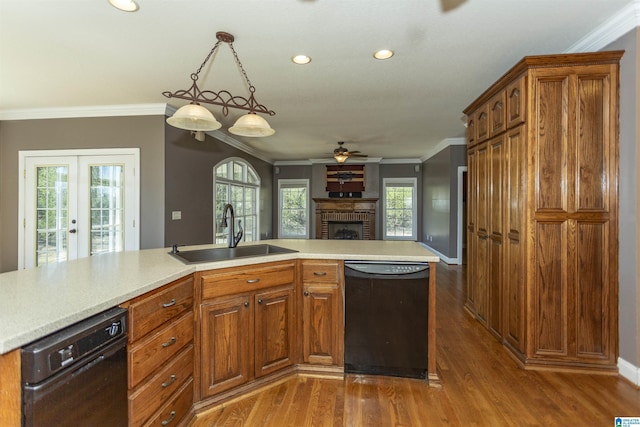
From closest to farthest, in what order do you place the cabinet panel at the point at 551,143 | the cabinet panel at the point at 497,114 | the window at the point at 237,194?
the cabinet panel at the point at 551,143, the cabinet panel at the point at 497,114, the window at the point at 237,194

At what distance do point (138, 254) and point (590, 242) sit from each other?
3431mm

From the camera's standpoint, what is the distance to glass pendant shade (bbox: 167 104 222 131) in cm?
201

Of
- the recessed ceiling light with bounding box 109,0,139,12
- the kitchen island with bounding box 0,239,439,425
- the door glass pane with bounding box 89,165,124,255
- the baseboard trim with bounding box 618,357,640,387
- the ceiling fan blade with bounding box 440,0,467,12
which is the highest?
the recessed ceiling light with bounding box 109,0,139,12

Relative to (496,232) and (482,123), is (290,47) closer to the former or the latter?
(482,123)

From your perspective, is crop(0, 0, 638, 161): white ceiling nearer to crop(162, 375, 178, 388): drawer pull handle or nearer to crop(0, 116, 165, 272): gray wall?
crop(0, 116, 165, 272): gray wall

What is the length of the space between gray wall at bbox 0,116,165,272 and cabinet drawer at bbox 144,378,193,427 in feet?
8.83

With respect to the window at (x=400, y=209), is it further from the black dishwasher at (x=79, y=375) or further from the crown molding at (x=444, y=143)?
the black dishwasher at (x=79, y=375)

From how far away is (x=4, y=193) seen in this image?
4.27m

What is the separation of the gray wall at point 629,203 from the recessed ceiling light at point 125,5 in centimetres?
345

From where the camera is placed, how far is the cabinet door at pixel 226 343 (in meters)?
1.87

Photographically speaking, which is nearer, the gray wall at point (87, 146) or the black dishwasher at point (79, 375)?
the black dishwasher at point (79, 375)

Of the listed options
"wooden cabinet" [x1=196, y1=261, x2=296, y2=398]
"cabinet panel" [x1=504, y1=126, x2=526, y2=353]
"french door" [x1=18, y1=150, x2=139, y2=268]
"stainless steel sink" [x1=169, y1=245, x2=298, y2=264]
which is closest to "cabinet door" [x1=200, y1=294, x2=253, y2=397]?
"wooden cabinet" [x1=196, y1=261, x2=296, y2=398]

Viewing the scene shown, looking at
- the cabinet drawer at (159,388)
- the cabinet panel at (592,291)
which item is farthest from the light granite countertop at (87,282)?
the cabinet panel at (592,291)

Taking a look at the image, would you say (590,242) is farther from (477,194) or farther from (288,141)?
(288,141)
